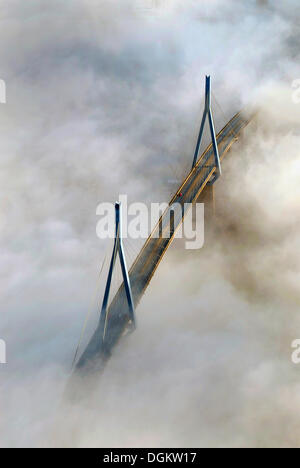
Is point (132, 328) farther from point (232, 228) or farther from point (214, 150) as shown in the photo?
point (232, 228)

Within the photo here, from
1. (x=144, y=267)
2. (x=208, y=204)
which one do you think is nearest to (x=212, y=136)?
(x=208, y=204)

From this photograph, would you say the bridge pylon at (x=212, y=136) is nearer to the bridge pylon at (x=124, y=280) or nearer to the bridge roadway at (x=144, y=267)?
the bridge roadway at (x=144, y=267)

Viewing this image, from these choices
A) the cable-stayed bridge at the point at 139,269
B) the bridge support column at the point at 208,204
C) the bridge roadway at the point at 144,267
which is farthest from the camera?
the bridge support column at the point at 208,204

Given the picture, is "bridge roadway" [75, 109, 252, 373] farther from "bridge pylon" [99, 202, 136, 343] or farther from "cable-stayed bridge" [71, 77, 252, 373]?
"bridge pylon" [99, 202, 136, 343]

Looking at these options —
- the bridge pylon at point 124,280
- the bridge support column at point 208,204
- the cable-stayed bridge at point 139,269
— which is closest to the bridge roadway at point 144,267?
the cable-stayed bridge at point 139,269

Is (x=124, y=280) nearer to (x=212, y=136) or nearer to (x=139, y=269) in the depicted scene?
(x=139, y=269)

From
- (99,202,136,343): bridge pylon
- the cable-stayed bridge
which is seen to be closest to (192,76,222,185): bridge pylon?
the cable-stayed bridge
